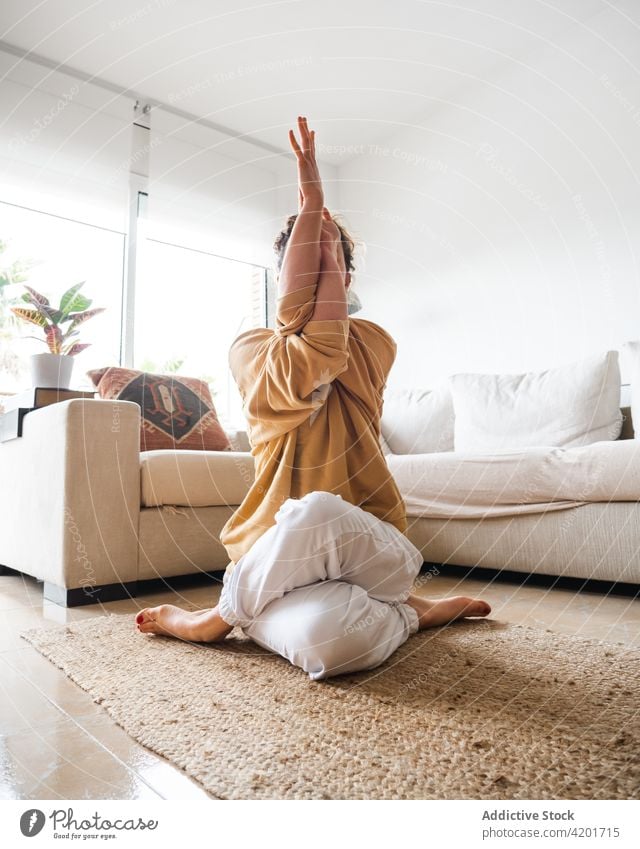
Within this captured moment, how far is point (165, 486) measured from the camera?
1875mm

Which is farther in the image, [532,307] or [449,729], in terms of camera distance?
[532,307]

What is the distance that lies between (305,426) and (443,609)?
1.69 ft

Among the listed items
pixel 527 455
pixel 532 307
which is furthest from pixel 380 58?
pixel 527 455

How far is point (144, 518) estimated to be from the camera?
186cm

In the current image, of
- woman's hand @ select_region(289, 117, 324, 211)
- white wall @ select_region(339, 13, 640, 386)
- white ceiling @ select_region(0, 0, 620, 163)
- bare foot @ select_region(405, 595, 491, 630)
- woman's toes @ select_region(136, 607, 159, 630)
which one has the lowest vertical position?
woman's toes @ select_region(136, 607, 159, 630)

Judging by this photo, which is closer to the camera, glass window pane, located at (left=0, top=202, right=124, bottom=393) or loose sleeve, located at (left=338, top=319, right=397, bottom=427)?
loose sleeve, located at (left=338, top=319, right=397, bottom=427)

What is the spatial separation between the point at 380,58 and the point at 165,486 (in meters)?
2.41

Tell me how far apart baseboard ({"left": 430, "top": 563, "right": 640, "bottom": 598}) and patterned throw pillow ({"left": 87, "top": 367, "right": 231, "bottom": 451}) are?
102 centimetres

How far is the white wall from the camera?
2.69 meters

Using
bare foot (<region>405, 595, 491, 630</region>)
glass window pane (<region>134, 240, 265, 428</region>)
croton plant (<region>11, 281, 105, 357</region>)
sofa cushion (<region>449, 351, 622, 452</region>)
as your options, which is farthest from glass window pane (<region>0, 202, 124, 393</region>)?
bare foot (<region>405, 595, 491, 630</region>)

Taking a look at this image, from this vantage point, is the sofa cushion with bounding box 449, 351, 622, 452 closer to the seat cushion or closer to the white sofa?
the seat cushion

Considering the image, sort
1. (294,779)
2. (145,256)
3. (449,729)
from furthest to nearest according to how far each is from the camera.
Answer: (145,256) → (449,729) → (294,779)
